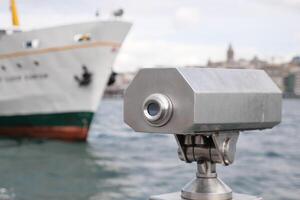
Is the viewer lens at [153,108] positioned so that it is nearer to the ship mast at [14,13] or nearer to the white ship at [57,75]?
the white ship at [57,75]

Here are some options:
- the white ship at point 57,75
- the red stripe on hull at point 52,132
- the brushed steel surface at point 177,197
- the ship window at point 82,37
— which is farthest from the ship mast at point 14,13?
the brushed steel surface at point 177,197

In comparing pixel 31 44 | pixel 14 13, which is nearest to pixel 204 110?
pixel 31 44

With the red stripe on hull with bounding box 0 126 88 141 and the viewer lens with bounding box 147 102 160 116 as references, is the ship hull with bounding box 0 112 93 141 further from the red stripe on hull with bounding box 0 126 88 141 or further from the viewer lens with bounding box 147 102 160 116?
the viewer lens with bounding box 147 102 160 116

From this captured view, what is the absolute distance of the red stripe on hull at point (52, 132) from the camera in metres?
18.9

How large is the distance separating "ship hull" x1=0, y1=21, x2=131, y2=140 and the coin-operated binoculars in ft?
56.8

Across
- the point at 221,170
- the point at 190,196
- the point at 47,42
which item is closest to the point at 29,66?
the point at 47,42

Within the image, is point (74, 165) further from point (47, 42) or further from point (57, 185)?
point (47, 42)

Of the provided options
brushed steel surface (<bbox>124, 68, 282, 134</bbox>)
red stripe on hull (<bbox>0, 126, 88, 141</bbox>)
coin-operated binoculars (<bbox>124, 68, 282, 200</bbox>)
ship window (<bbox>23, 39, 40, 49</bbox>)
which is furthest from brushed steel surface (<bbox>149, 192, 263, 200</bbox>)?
ship window (<bbox>23, 39, 40, 49</bbox>)

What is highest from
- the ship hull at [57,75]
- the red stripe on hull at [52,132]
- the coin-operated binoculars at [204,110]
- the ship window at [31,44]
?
the coin-operated binoculars at [204,110]

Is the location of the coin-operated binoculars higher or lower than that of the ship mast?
higher

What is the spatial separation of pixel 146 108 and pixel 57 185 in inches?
414

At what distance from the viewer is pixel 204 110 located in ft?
4.31

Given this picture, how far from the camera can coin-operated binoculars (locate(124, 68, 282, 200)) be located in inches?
51.8

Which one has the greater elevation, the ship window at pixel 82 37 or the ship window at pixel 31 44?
the ship window at pixel 82 37
